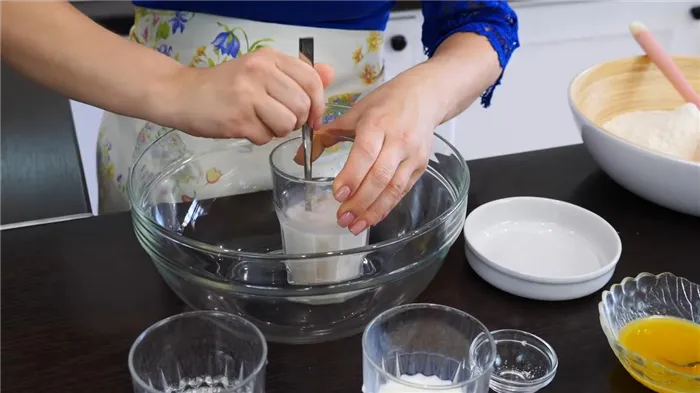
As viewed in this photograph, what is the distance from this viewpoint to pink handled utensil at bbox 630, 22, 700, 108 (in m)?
0.89

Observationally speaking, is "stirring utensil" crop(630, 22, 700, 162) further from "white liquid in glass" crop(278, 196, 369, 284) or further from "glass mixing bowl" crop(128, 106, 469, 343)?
"white liquid in glass" crop(278, 196, 369, 284)

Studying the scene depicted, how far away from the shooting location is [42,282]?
2.16ft

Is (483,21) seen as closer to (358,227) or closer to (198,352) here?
(358,227)

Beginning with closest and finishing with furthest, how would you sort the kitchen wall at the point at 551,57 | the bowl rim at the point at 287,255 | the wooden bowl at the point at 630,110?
the bowl rim at the point at 287,255
the wooden bowl at the point at 630,110
the kitchen wall at the point at 551,57

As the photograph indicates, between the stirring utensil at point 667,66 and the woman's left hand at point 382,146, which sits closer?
the woman's left hand at point 382,146

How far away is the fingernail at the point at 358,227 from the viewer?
59cm

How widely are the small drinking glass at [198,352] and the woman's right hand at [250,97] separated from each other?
15 cm

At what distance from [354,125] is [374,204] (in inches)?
4.7

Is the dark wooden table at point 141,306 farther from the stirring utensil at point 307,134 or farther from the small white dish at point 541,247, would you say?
the stirring utensil at point 307,134

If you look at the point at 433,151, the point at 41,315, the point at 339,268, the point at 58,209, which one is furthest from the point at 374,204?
the point at 58,209

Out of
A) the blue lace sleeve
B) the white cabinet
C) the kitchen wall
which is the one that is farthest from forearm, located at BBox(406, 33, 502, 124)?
the white cabinet

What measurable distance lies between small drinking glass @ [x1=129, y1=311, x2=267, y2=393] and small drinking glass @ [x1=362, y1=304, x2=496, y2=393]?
0.09 metres

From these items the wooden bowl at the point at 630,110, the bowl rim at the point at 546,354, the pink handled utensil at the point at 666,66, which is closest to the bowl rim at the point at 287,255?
the bowl rim at the point at 546,354

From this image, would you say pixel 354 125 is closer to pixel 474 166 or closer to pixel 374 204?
pixel 374 204
